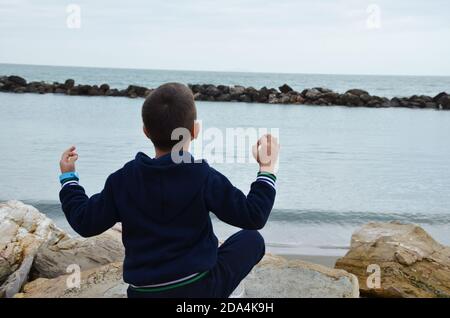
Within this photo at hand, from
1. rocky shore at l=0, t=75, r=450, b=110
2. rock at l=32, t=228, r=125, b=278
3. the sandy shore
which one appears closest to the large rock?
rock at l=32, t=228, r=125, b=278

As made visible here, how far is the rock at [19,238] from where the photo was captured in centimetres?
388

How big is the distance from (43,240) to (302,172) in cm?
515

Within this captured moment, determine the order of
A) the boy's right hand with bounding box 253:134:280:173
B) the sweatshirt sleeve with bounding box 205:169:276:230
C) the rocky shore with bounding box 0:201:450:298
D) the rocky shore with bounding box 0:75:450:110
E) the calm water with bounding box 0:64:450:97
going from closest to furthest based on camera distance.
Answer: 1. the sweatshirt sleeve with bounding box 205:169:276:230
2. the boy's right hand with bounding box 253:134:280:173
3. the rocky shore with bounding box 0:201:450:298
4. the rocky shore with bounding box 0:75:450:110
5. the calm water with bounding box 0:64:450:97

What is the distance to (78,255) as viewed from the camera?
4035mm

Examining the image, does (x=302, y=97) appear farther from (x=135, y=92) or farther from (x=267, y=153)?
(x=267, y=153)

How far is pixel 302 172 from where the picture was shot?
8773 millimetres

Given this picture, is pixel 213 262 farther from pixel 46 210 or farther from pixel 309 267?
pixel 46 210

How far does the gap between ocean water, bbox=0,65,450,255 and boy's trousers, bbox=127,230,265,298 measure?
110 inches

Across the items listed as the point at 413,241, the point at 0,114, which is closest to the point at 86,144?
the point at 0,114

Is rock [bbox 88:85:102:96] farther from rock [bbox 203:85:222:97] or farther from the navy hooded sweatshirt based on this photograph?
the navy hooded sweatshirt

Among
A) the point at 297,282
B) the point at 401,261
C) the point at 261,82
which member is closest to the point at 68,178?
the point at 297,282

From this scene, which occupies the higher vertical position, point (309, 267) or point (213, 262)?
point (213, 262)

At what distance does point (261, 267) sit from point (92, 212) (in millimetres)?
1507

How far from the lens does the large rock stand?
124 inches
